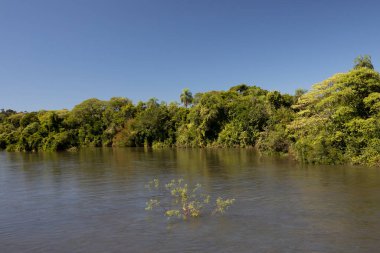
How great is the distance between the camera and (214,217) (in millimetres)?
17047

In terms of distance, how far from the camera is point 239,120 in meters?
72.4

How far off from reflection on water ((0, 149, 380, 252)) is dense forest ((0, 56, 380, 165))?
17.2 ft

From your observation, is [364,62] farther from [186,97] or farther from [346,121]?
[186,97]

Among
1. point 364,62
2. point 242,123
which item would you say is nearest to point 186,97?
point 242,123

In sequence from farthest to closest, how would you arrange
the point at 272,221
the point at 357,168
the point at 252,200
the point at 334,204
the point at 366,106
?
the point at 366,106
the point at 357,168
the point at 252,200
the point at 334,204
the point at 272,221

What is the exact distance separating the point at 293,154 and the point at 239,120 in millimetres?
32444

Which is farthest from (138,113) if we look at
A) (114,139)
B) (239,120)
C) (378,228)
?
(378,228)

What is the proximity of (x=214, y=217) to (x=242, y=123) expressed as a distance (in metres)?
54.5

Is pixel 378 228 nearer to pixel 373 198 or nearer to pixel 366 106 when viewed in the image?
pixel 373 198

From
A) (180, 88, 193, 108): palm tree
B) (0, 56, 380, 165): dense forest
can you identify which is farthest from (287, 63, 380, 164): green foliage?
(180, 88, 193, 108): palm tree

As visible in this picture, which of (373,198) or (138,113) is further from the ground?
(138,113)

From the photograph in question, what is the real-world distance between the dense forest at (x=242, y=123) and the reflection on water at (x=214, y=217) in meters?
5.23

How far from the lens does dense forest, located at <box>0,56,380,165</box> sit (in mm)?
33781

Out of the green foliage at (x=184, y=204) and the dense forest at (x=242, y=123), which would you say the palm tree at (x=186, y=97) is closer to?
the dense forest at (x=242, y=123)
